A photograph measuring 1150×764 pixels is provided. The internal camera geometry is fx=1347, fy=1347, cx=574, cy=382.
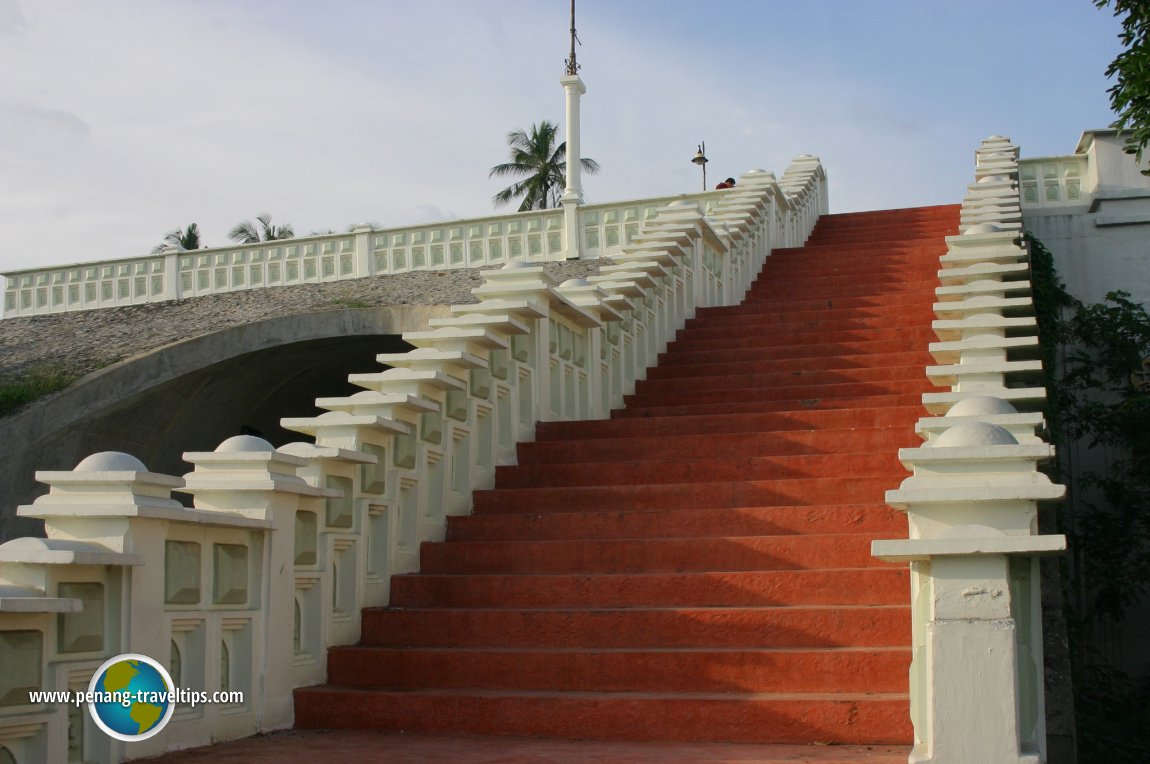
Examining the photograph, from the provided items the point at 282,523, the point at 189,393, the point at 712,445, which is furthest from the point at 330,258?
the point at 282,523

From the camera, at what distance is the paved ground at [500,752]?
560 centimetres

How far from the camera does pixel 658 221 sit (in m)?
13.0

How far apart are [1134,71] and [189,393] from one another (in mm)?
10039

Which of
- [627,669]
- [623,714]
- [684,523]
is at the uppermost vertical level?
[684,523]

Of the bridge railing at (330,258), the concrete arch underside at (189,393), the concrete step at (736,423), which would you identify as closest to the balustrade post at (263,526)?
the concrete step at (736,423)

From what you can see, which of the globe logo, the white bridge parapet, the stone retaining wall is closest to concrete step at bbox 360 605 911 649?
the white bridge parapet

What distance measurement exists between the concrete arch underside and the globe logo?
8.30 metres

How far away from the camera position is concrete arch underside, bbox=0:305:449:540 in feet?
44.4

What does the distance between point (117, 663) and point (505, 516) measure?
3.18 meters

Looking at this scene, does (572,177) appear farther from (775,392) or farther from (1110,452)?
(775,392)

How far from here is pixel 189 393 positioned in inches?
587

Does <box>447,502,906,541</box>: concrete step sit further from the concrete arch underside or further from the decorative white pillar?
the decorative white pillar

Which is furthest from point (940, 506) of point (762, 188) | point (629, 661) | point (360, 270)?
point (360, 270)

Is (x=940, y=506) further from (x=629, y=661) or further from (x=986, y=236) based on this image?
(x=986, y=236)
